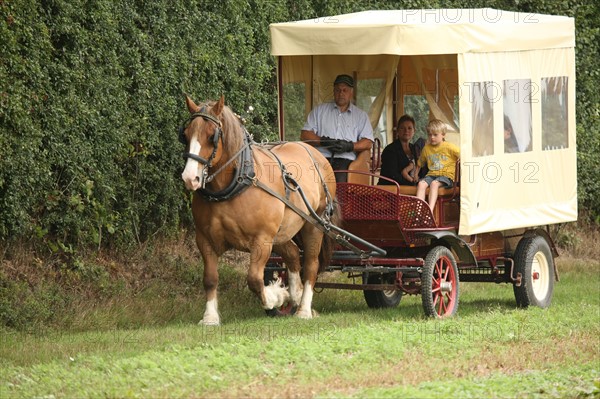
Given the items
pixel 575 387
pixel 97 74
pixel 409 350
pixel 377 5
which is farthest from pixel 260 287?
pixel 377 5

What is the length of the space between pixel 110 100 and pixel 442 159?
11.2 feet

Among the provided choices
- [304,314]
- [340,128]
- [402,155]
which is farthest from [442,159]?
[304,314]

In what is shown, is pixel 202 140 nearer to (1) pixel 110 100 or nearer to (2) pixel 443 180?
(1) pixel 110 100

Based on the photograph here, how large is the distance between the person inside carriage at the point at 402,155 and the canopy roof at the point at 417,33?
50.0 inches

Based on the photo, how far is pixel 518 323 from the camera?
10875mm

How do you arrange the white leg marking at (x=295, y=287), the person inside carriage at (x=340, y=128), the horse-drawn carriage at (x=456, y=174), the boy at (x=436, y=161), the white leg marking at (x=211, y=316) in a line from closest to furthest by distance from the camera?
the white leg marking at (x=211, y=316), the horse-drawn carriage at (x=456, y=174), the boy at (x=436, y=161), the white leg marking at (x=295, y=287), the person inside carriage at (x=340, y=128)

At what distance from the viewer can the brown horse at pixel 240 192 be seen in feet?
33.9

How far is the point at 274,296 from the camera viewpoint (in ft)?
37.0

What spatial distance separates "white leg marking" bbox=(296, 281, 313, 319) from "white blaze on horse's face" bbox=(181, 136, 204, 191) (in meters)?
2.15

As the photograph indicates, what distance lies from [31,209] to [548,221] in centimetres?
536

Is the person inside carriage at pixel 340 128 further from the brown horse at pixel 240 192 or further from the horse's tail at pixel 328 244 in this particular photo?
the brown horse at pixel 240 192

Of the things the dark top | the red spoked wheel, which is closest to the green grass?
the red spoked wheel

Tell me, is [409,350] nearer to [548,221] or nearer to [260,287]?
[260,287]

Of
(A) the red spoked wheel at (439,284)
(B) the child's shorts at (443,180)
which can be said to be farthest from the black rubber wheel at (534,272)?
(B) the child's shorts at (443,180)
